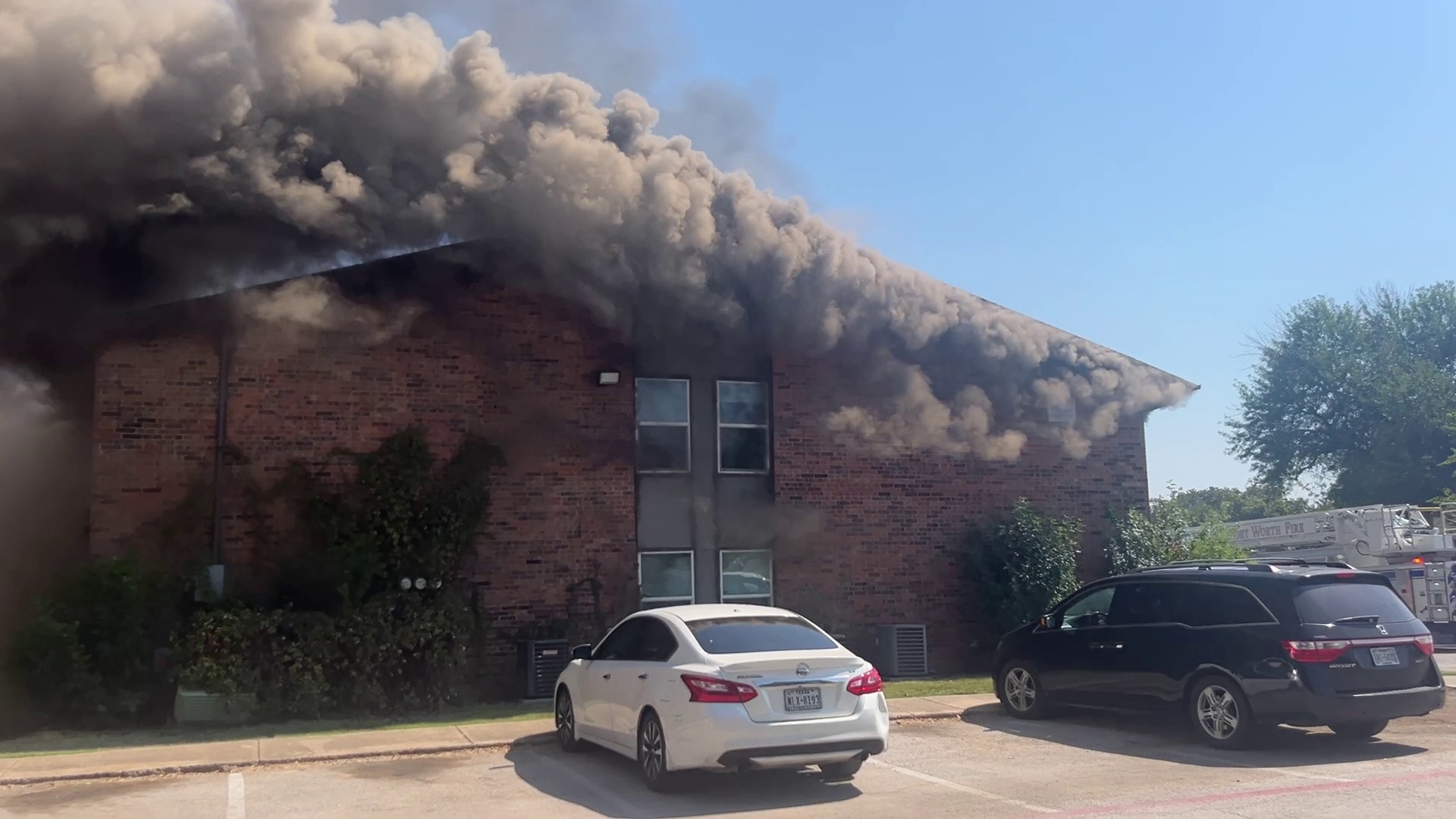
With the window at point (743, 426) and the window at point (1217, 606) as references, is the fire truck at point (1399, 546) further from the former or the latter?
the window at point (1217, 606)

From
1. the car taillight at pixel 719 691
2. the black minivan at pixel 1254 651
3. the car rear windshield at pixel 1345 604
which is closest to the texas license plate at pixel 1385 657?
the black minivan at pixel 1254 651

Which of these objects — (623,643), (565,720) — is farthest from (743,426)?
(623,643)

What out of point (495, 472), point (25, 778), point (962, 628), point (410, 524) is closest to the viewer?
point (25, 778)

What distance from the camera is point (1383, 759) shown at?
352 inches

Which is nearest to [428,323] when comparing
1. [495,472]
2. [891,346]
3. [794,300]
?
[495,472]

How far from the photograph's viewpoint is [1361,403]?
1620 inches

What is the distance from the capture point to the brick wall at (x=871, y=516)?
1603 centimetres

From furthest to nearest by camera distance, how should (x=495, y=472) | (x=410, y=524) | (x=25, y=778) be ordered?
(x=495, y=472) < (x=410, y=524) < (x=25, y=778)

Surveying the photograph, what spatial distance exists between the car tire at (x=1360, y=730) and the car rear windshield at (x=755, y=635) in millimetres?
4583

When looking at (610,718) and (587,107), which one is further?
(587,107)

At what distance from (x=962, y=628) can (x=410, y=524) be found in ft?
26.5

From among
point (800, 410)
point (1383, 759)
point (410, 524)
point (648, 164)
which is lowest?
point (1383, 759)

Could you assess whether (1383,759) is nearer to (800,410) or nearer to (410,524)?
(800,410)

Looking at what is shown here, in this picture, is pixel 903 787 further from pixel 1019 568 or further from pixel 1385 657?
pixel 1019 568
